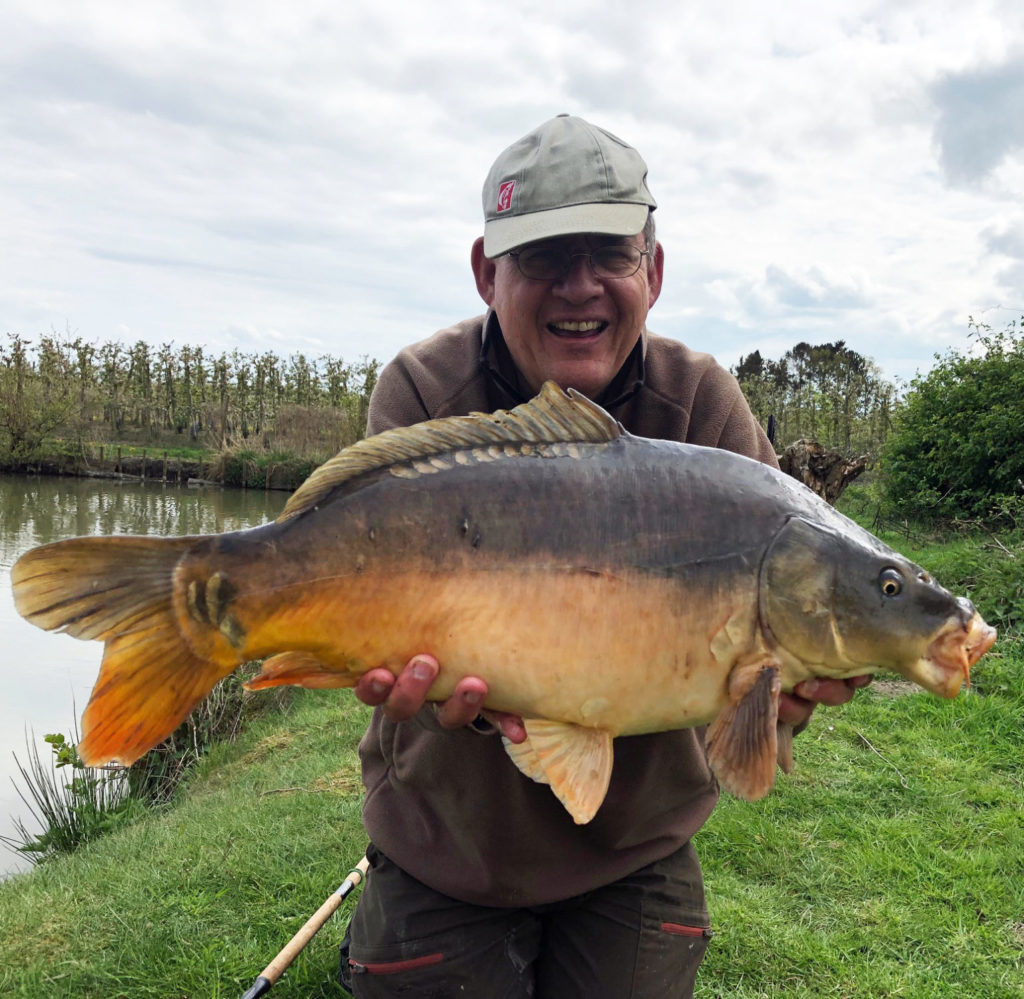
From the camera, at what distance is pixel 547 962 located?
2.29 m

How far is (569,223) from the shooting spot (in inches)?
79.4

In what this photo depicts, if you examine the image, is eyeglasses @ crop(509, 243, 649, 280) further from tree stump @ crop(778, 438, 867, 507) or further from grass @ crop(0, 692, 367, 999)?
tree stump @ crop(778, 438, 867, 507)

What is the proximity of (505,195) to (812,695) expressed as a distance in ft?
4.56

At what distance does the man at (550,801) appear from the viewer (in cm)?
211

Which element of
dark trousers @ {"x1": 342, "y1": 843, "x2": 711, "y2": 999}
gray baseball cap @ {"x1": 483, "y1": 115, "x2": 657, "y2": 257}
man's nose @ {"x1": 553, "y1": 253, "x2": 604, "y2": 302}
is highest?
gray baseball cap @ {"x1": 483, "y1": 115, "x2": 657, "y2": 257}

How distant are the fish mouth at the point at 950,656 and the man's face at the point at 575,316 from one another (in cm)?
103

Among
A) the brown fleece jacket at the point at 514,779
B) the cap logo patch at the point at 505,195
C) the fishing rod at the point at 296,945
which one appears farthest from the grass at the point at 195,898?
the cap logo patch at the point at 505,195

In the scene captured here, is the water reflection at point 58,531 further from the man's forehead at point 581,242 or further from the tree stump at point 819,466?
the tree stump at point 819,466

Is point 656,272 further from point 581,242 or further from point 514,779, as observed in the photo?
point 514,779

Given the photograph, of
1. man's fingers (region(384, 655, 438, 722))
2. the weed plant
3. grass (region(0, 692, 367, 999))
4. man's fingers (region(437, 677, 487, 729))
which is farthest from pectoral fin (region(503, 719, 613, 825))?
the weed plant

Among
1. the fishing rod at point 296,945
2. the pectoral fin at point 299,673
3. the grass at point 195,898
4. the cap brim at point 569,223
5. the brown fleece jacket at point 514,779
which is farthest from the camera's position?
the grass at point 195,898

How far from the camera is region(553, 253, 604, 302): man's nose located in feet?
6.91

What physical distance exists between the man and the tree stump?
4.52 meters

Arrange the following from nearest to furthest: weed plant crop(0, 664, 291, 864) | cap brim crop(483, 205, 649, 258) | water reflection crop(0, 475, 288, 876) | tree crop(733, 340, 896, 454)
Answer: cap brim crop(483, 205, 649, 258) < weed plant crop(0, 664, 291, 864) < water reflection crop(0, 475, 288, 876) < tree crop(733, 340, 896, 454)
